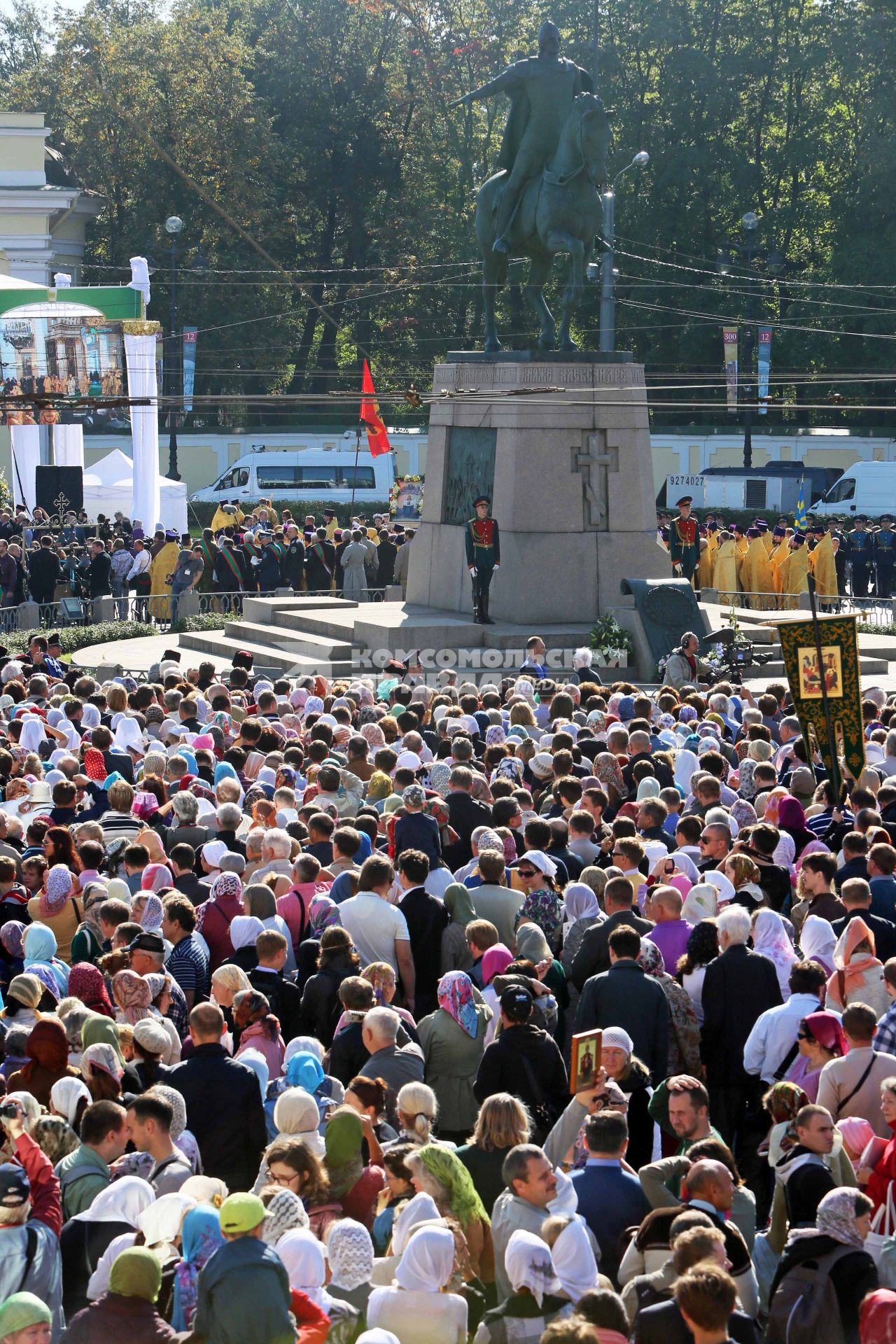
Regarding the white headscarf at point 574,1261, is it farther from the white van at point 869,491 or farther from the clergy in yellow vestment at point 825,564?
the white van at point 869,491

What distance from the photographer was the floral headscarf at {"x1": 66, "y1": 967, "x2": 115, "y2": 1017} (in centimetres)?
771

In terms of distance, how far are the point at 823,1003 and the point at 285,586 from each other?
73.0 feet

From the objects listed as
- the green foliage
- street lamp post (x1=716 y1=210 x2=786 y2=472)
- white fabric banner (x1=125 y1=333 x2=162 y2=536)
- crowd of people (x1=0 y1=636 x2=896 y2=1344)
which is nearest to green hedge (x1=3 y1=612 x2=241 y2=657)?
white fabric banner (x1=125 y1=333 x2=162 y2=536)

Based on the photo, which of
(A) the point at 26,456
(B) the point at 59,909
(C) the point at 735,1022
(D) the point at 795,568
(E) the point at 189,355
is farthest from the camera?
(E) the point at 189,355

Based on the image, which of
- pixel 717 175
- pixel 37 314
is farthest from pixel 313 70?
pixel 37 314

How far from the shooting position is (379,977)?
7.76m

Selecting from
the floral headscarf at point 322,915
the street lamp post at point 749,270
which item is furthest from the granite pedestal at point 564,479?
the street lamp post at point 749,270

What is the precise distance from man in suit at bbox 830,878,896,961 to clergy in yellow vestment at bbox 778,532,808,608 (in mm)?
19264

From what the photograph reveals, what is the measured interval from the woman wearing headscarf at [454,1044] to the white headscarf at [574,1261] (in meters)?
2.24

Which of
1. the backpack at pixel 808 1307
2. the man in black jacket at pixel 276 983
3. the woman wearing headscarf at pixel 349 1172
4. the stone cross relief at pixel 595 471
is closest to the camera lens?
the backpack at pixel 808 1307

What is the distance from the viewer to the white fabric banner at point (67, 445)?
38.0 meters

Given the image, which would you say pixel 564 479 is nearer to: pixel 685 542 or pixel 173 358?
pixel 685 542

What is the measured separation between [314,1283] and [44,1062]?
193cm

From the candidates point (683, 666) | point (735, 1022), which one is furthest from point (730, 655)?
point (735, 1022)
